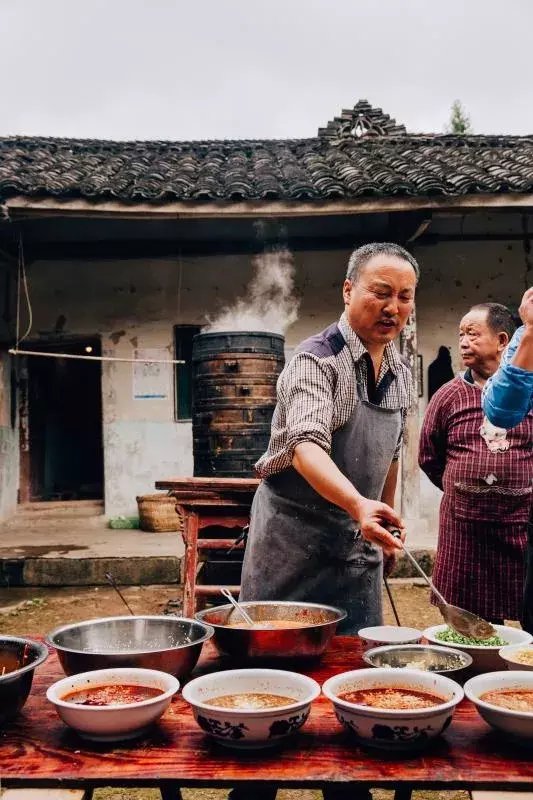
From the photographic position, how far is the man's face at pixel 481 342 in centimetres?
336

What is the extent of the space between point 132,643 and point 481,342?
2265mm

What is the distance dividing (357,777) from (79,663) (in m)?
0.67

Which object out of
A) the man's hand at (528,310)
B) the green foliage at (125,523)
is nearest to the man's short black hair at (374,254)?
the man's hand at (528,310)

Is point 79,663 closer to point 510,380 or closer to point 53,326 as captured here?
point 510,380

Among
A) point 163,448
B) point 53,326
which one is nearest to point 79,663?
point 163,448

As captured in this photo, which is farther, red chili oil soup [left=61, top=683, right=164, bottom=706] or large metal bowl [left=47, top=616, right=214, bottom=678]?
large metal bowl [left=47, top=616, right=214, bottom=678]

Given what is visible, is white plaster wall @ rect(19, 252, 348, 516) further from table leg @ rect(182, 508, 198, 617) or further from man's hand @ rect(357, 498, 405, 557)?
man's hand @ rect(357, 498, 405, 557)

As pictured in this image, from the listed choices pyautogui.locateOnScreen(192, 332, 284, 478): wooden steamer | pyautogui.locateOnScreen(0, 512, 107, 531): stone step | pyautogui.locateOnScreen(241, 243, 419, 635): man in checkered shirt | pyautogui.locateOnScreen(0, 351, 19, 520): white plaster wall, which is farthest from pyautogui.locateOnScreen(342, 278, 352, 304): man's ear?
pyautogui.locateOnScreen(0, 351, 19, 520): white plaster wall

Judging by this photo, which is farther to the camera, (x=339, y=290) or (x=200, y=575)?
(x=339, y=290)

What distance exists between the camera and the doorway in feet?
30.8

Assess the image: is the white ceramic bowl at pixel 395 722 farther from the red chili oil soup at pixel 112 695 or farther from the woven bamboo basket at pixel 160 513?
the woven bamboo basket at pixel 160 513

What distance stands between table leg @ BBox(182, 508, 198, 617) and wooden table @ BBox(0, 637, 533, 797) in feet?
10.7

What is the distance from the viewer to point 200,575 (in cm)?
554

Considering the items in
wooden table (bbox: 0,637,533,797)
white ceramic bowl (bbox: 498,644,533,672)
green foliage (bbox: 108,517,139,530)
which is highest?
white ceramic bowl (bbox: 498,644,533,672)
